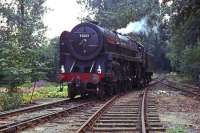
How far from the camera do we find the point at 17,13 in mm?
41375

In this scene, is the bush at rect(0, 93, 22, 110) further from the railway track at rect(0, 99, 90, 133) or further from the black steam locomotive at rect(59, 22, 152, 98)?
the black steam locomotive at rect(59, 22, 152, 98)

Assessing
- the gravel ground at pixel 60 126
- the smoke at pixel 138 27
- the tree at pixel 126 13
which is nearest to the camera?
the gravel ground at pixel 60 126

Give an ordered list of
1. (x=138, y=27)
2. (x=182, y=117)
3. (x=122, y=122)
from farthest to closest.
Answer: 1. (x=138, y=27)
2. (x=182, y=117)
3. (x=122, y=122)

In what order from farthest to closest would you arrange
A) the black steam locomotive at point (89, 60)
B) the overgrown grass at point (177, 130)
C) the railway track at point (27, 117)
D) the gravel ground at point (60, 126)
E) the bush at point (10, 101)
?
1. the black steam locomotive at point (89, 60)
2. the bush at point (10, 101)
3. the railway track at point (27, 117)
4. the gravel ground at point (60, 126)
5. the overgrown grass at point (177, 130)

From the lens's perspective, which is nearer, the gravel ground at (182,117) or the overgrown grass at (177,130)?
the overgrown grass at (177,130)

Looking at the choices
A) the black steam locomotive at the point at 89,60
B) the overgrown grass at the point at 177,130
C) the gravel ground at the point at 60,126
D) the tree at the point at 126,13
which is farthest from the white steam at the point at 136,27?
the overgrown grass at the point at 177,130

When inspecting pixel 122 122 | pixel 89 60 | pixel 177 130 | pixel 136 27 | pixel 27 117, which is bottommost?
pixel 177 130

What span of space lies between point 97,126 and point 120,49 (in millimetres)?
13323

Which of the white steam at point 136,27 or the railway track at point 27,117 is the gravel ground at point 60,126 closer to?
the railway track at point 27,117

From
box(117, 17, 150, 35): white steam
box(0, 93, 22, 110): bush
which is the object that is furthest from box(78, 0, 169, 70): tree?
box(0, 93, 22, 110): bush

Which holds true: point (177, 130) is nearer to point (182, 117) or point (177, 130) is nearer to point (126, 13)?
point (182, 117)

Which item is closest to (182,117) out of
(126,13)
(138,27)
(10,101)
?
(10,101)

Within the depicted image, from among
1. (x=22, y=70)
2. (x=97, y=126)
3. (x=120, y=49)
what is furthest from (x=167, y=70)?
(x=97, y=126)

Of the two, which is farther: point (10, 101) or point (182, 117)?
point (10, 101)
